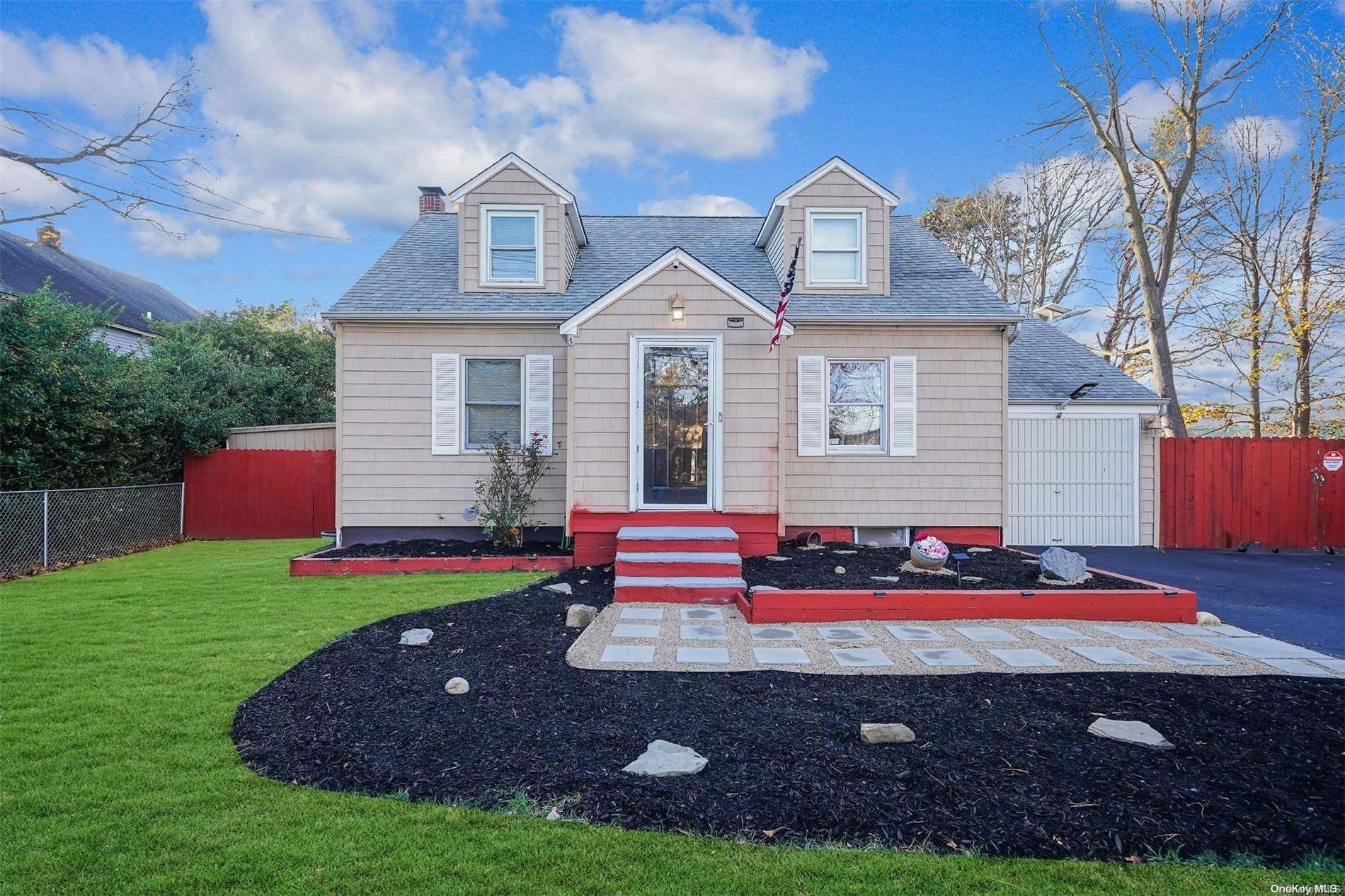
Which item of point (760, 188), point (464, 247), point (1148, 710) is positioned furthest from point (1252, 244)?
point (464, 247)

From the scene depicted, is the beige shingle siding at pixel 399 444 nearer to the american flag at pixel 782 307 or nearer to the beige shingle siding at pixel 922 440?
the american flag at pixel 782 307

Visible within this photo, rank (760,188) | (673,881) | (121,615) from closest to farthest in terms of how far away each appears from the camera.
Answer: (673,881) < (121,615) < (760,188)

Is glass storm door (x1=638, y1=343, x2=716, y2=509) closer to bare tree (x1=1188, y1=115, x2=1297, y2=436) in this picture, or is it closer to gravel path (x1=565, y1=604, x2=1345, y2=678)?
gravel path (x1=565, y1=604, x2=1345, y2=678)

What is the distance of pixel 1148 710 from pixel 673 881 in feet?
10.0

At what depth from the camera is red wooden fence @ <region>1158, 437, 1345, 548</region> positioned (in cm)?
1033

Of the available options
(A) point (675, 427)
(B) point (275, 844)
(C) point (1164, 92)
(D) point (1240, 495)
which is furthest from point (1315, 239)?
(B) point (275, 844)

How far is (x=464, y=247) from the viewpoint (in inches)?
366

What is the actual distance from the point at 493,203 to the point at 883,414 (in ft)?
21.7

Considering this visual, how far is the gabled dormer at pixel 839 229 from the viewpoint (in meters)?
9.38

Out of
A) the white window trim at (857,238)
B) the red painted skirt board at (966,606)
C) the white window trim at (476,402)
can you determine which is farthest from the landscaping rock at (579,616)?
the white window trim at (857,238)

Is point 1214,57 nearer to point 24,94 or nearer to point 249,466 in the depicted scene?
point 24,94

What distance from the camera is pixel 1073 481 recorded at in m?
10.3

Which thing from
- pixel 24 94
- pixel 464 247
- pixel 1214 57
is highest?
pixel 1214 57

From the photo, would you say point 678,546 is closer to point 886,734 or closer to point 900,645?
point 900,645
